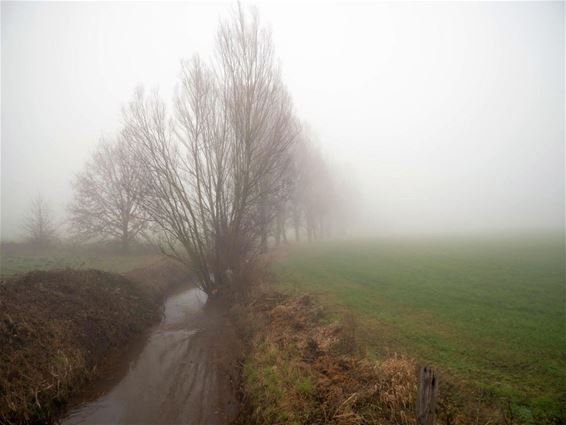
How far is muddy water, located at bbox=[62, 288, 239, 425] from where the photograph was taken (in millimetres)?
7215

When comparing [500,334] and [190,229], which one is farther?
[190,229]

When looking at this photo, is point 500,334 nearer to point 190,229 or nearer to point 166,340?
point 166,340

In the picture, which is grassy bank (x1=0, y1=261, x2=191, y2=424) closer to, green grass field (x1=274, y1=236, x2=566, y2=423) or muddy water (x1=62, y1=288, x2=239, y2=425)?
muddy water (x1=62, y1=288, x2=239, y2=425)

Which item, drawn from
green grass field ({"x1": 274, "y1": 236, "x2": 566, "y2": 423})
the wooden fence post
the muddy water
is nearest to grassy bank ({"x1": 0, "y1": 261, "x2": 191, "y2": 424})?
→ the muddy water

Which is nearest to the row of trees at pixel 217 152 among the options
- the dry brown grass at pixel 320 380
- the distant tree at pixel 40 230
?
the dry brown grass at pixel 320 380

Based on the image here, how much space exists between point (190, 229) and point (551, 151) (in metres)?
194

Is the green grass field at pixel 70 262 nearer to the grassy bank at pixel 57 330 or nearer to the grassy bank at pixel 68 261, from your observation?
the grassy bank at pixel 68 261

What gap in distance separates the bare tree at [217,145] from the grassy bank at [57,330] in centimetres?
347

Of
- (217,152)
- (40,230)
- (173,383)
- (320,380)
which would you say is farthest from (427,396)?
(40,230)

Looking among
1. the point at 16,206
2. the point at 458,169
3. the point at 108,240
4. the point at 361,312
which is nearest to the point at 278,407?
the point at 361,312

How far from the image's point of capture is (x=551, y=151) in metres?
143

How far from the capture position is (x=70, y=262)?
20672 mm

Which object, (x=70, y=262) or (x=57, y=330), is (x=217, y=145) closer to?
(x=57, y=330)

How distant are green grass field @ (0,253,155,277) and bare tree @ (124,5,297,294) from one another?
22.3ft
